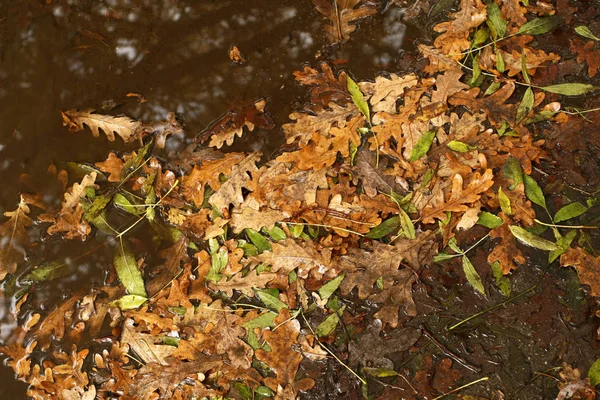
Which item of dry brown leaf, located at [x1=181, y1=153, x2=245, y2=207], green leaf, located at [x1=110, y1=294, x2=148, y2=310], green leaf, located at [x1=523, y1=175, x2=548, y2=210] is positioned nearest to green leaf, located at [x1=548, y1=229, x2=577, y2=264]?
green leaf, located at [x1=523, y1=175, x2=548, y2=210]

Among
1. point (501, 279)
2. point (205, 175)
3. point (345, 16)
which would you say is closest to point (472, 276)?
point (501, 279)

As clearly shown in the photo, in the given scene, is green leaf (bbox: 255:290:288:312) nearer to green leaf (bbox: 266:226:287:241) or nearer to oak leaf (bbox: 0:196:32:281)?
green leaf (bbox: 266:226:287:241)

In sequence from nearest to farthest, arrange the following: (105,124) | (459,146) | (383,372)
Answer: (383,372) < (459,146) < (105,124)

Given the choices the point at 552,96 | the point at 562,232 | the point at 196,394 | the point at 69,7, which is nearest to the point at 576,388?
the point at 562,232

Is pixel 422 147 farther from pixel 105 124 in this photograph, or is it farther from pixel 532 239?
pixel 105 124

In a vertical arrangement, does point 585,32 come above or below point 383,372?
above

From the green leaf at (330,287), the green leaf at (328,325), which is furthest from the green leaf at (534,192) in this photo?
the green leaf at (328,325)

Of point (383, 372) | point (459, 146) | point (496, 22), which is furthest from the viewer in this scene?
point (496, 22)
